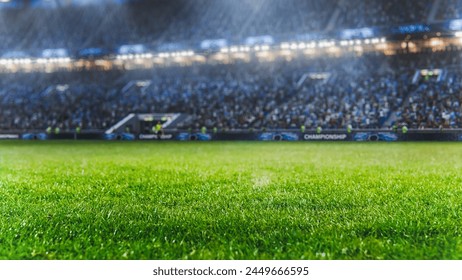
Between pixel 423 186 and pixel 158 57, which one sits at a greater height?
pixel 158 57

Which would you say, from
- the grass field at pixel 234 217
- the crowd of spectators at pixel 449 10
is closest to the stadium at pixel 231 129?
the grass field at pixel 234 217

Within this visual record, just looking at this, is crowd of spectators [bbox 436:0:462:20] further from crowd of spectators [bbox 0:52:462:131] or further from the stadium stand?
crowd of spectators [bbox 0:52:462:131]

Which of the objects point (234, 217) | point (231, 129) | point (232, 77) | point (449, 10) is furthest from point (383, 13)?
point (234, 217)

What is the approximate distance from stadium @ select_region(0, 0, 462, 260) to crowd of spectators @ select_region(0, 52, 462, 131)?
191 mm

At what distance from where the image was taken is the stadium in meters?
5.07

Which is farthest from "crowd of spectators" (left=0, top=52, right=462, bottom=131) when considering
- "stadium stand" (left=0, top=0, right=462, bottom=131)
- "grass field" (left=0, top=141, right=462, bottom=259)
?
"grass field" (left=0, top=141, right=462, bottom=259)

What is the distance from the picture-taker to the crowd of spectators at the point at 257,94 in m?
37.6

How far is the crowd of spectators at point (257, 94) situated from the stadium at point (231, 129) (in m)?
0.19

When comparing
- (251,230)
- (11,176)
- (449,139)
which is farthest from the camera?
(449,139)

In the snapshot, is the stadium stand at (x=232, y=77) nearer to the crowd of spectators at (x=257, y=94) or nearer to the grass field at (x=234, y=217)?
the crowd of spectators at (x=257, y=94)

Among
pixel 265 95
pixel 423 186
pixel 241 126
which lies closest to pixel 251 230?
pixel 423 186

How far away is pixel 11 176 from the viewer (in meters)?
10.6

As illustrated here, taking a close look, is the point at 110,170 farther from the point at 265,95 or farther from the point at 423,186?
the point at 265,95
